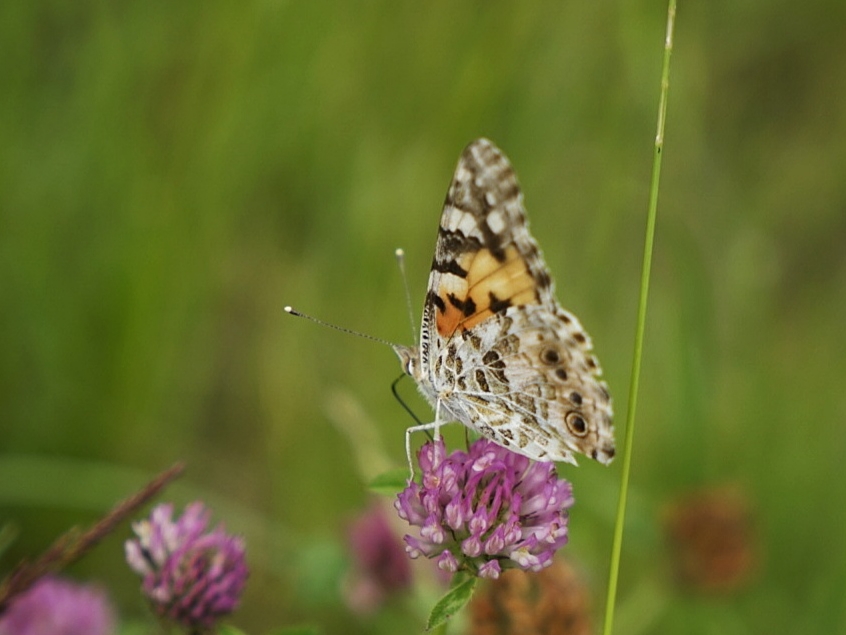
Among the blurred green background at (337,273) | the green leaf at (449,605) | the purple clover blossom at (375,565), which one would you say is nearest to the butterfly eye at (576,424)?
the green leaf at (449,605)

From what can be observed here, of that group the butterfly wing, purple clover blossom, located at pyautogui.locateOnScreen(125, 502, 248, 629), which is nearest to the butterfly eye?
the butterfly wing

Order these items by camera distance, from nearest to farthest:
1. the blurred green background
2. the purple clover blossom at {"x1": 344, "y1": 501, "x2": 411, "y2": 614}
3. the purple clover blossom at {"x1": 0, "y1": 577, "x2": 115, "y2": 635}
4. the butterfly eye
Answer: the butterfly eye
the purple clover blossom at {"x1": 0, "y1": 577, "x2": 115, "y2": 635}
the purple clover blossom at {"x1": 344, "y1": 501, "x2": 411, "y2": 614}
the blurred green background

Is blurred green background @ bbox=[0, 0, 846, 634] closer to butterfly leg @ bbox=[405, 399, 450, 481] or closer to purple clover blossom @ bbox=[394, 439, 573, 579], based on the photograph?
butterfly leg @ bbox=[405, 399, 450, 481]

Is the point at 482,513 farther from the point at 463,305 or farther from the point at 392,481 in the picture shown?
the point at 463,305

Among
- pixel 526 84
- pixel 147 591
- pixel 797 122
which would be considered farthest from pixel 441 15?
pixel 147 591

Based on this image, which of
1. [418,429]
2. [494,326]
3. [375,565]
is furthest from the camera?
[375,565]

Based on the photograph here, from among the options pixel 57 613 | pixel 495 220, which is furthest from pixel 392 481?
pixel 57 613
